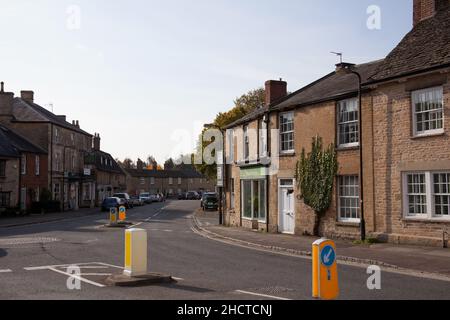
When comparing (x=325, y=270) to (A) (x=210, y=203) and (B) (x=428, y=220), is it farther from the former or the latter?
(A) (x=210, y=203)

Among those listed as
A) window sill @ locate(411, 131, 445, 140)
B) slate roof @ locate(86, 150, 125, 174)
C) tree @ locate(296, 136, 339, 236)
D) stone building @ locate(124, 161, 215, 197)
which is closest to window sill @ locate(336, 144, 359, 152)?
tree @ locate(296, 136, 339, 236)

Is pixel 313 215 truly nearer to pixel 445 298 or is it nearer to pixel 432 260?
pixel 432 260

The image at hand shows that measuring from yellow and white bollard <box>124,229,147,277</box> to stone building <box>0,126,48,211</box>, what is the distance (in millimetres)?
31973

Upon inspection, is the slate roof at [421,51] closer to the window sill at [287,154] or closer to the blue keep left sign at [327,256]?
the window sill at [287,154]

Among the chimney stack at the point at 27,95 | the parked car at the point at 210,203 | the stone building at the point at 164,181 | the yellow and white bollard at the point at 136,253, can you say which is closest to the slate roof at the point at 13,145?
the chimney stack at the point at 27,95

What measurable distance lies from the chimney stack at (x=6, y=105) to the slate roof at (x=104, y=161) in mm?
13549

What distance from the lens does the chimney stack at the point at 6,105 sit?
154 ft

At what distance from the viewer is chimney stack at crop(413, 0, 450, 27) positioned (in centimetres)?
2055

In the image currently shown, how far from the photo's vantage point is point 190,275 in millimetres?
11859

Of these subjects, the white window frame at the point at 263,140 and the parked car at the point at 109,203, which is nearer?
the white window frame at the point at 263,140

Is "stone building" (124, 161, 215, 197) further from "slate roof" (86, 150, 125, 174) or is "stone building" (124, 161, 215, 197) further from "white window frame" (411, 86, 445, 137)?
"white window frame" (411, 86, 445, 137)

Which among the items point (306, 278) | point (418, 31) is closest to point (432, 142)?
point (418, 31)

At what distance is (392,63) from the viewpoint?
19.4 metres
